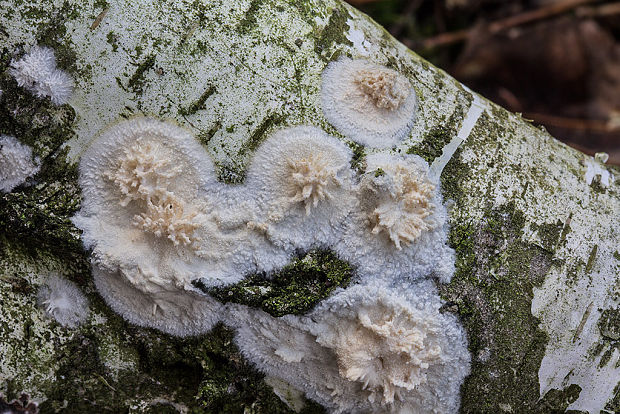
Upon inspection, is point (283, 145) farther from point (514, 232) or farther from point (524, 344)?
point (524, 344)

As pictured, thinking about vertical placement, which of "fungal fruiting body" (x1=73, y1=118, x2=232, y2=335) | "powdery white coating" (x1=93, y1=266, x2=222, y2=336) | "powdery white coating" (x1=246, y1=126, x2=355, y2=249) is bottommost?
"powdery white coating" (x1=93, y1=266, x2=222, y2=336)

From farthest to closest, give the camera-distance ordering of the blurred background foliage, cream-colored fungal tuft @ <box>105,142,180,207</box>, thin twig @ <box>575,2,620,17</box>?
thin twig @ <box>575,2,620,17</box>, the blurred background foliage, cream-colored fungal tuft @ <box>105,142,180,207</box>

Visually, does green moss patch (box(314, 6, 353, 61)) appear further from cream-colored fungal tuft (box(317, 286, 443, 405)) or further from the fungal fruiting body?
cream-colored fungal tuft (box(317, 286, 443, 405))

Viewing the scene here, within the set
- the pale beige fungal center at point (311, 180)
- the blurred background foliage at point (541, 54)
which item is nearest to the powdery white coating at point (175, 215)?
the pale beige fungal center at point (311, 180)

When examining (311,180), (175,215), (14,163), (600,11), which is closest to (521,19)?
(600,11)

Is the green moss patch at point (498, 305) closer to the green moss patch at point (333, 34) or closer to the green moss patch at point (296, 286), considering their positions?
the green moss patch at point (296, 286)

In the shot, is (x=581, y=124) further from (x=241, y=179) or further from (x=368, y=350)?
(x=241, y=179)

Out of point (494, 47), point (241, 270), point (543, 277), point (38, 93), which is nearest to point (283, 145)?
point (241, 270)

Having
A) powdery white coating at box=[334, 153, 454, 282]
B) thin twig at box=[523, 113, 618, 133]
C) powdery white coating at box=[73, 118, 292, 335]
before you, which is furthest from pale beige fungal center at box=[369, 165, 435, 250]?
thin twig at box=[523, 113, 618, 133]
